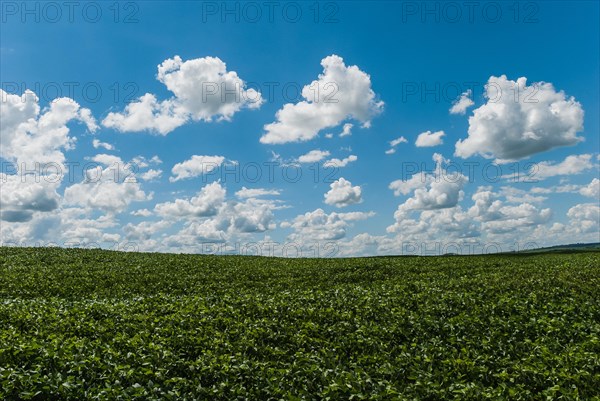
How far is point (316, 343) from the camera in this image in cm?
1658

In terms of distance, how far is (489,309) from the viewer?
2138 centimetres

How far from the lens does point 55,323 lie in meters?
17.6

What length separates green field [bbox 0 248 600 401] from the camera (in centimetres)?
1212

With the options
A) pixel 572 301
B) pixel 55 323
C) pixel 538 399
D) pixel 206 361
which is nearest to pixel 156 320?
pixel 55 323

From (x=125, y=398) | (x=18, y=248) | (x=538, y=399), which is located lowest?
(x=538, y=399)

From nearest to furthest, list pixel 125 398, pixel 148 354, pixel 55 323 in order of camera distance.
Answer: pixel 125 398, pixel 148 354, pixel 55 323

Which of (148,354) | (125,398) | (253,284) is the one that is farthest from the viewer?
(253,284)

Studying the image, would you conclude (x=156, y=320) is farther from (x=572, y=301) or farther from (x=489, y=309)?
(x=572, y=301)

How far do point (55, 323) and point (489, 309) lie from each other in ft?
65.7

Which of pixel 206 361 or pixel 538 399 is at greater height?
pixel 206 361

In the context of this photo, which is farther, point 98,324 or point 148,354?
point 98,324

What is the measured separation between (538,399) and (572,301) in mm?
12841

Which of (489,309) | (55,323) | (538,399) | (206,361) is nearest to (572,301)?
(489,309)

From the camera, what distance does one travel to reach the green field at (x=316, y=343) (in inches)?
477
